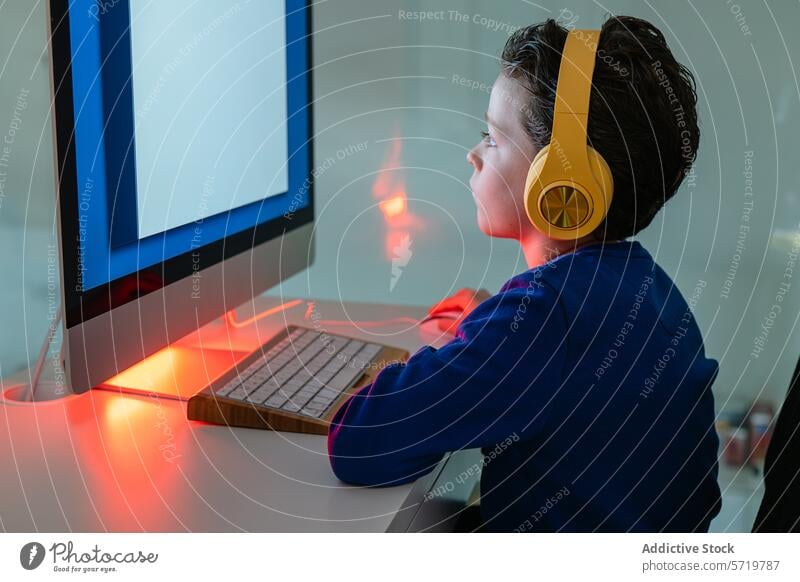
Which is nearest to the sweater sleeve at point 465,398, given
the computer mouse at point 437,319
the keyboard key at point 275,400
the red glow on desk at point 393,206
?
the keyboard key at point 275,400

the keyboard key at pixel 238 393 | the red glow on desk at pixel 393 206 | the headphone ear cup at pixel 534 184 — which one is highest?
the headphone ear cup at pixel 534 184

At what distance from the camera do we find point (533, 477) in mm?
791

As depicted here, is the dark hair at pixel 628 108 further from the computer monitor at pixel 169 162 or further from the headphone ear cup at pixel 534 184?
the computer monitor at pixel 169 162

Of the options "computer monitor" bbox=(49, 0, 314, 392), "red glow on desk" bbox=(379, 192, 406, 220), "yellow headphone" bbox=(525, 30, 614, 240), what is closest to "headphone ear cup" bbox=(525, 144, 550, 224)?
"yellow headphone" bbox=(525, 30, 614, 240)

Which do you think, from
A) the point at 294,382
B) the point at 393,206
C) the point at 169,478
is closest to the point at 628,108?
the point at 294,382

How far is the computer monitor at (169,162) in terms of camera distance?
2.42ft

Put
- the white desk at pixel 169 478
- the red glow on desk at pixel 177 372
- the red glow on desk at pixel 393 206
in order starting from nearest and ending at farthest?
1. the white desk at pixel 169 478
2. the red glow on desk at pixel 177 372
3. the red glow on desk at pixel 393 206

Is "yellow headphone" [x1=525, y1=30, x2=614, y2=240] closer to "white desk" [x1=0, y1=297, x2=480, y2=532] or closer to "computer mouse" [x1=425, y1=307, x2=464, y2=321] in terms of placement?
"white desk" [x1=0, y1=297, x2=480, y2=532]

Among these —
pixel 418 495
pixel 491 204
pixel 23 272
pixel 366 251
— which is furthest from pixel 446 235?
pixel 418 495

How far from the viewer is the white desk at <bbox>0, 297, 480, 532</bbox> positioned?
665 millimetres

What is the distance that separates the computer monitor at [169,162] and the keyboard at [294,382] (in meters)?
0.08

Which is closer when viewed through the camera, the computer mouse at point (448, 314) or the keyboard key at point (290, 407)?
the keyboard key at point (290, 407)
